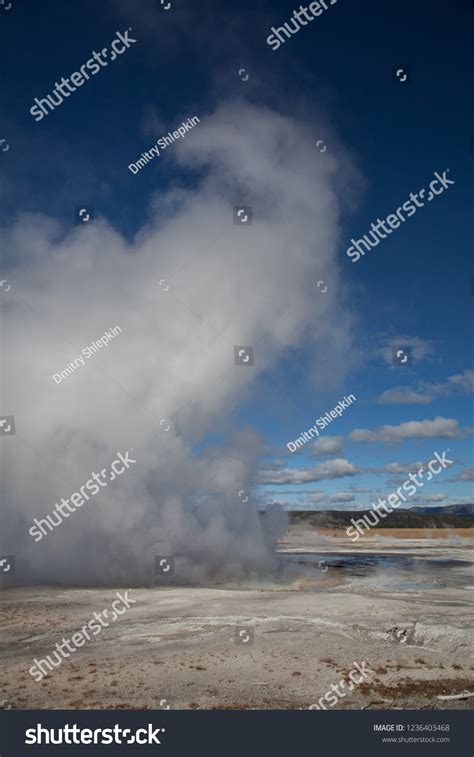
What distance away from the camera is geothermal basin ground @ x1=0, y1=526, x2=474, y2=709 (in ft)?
41.6

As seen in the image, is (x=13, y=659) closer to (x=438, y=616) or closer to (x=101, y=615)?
(x=101, y=615)

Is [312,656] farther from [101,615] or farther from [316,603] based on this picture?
[101,615]

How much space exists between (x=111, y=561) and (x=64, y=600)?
10.7 m

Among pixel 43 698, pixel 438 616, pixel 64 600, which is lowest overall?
pixel 438 616

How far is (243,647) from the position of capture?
56.0 feet

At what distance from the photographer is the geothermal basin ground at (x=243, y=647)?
1267 centimetres

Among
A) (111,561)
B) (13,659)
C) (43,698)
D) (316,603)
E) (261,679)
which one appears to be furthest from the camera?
(111,561)

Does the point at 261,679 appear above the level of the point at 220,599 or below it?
above

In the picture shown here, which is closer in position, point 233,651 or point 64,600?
point 233,651

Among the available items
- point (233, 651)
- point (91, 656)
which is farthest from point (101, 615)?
point (233, 651)

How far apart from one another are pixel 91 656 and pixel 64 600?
1251 cm

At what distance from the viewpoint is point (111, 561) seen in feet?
124
